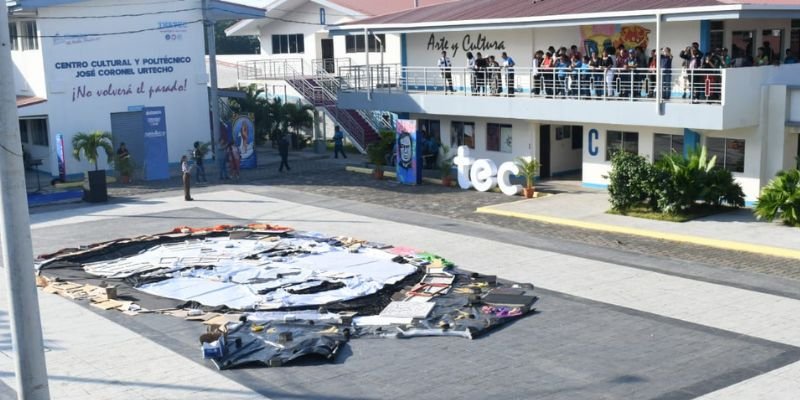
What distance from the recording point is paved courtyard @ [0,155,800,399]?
1333 cm

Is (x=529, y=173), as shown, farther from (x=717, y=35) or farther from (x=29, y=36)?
(x=29, y=36)

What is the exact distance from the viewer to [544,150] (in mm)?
32750

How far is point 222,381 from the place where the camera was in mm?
13727

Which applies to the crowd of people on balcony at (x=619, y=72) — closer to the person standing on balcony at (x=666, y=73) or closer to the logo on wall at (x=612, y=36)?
the person standing on balcony at (x=666, y=73)

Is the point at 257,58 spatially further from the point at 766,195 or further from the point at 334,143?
the point at 766,195

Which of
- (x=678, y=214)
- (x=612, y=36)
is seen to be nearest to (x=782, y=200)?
(x=678, y=214)

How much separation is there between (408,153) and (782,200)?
13.1 metres

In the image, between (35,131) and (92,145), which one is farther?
(35,131)

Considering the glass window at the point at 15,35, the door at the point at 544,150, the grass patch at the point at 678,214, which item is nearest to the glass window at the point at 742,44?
the grass patch at the point at 678,214

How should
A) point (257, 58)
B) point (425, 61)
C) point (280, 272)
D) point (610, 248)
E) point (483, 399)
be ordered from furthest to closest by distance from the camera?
point (257, 58), point (425, 61), point (610, 248), point (280, 272), point (483, 399)

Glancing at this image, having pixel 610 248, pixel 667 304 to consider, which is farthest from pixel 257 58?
pixel 667 304

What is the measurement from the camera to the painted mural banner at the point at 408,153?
32.2 metres

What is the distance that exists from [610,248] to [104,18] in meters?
24.1

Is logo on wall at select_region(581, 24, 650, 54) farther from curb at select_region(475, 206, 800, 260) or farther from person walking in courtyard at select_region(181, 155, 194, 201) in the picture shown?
person walking in courtyard at select_region(181, 155, 194, 201)
